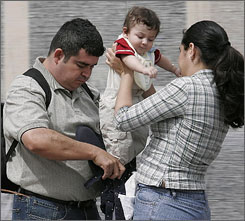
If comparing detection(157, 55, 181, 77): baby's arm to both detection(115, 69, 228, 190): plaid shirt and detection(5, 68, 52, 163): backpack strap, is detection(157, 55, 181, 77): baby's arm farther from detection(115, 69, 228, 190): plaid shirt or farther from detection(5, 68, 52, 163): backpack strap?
detection(5, 68, 52, 163): backpack strap

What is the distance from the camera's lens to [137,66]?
285 cm

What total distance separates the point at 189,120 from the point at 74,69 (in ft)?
2.37

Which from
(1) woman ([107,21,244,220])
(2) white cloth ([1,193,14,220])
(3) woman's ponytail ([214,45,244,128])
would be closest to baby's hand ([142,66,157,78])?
(1) woman ([107,21,244,220])

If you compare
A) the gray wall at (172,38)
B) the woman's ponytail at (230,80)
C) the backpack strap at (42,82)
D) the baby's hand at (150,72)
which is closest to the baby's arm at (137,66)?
the baby's hand at (150,72)

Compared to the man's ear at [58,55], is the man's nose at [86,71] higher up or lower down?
lower down

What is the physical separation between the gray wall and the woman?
1.59 m

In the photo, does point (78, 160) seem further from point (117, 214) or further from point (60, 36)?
point (60, 36)

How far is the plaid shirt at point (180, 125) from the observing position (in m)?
2.55

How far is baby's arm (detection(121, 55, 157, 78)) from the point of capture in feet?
9.25

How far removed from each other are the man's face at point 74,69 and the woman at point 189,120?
1.12 feet

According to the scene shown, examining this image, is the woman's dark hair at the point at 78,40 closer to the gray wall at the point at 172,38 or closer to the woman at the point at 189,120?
the woman at the point at 189,120

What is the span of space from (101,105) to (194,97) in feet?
2.17

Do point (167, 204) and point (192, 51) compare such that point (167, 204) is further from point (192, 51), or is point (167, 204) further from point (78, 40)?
point (78, 40)

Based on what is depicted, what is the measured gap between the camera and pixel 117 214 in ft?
9.18
